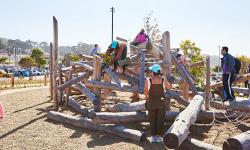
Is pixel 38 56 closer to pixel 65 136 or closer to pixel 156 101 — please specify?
pixel 65 136

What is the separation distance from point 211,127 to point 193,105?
50.6 inches

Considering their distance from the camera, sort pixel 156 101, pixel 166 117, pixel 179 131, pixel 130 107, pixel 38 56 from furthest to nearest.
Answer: pixel 38 56 → pixel 130 107 → pixel 166 117 → pixel 156 101 → pixel 179 131

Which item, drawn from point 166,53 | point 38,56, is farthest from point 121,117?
point 38,56

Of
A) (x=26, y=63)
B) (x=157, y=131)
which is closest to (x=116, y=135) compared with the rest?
(x=157, y=131)

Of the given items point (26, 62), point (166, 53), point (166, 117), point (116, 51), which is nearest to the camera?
point (166, 117)

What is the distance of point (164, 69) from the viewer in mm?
10219

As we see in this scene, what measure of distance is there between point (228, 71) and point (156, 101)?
3173 mm

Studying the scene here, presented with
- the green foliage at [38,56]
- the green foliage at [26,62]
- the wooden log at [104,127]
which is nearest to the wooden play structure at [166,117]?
the wooden log at [104,127]

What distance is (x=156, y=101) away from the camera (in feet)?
24.9

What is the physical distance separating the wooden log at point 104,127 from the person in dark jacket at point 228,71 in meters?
3.36

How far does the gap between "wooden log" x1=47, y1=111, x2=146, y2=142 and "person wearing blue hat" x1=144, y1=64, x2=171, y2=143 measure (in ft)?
1.18

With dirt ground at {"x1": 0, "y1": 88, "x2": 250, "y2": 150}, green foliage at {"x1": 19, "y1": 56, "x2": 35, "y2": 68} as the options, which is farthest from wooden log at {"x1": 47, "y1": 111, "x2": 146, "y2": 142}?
green foliage at {"x1": 19, "y1": 56, "x2": 35, "y2": 68}

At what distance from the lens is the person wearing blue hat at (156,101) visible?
757 cm

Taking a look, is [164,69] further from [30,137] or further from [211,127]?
[30,137]
